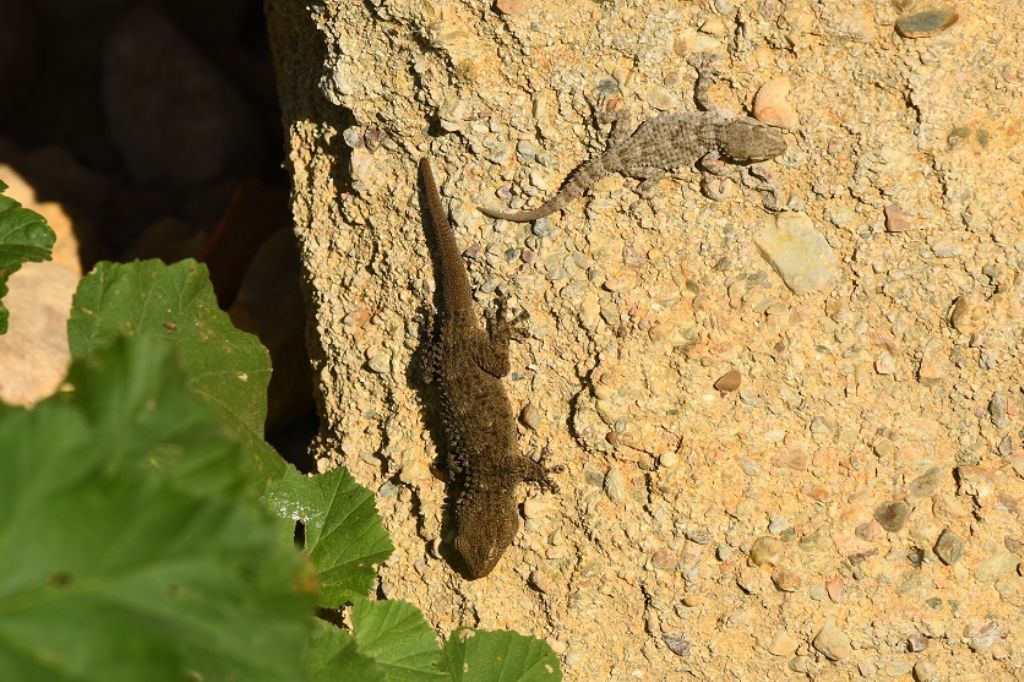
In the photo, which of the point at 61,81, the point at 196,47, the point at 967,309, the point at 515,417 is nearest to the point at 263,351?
the point at 515,417

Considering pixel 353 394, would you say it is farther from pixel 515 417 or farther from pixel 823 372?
pixel 823 372

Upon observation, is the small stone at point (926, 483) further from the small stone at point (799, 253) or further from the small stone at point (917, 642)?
the small stone at point (799, 253)

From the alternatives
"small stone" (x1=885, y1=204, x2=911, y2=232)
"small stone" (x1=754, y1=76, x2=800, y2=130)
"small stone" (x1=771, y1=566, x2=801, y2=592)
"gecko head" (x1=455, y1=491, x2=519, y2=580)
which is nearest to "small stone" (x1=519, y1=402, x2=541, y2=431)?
"gecko head" (x1=455, y1=491, x2=519, y2=580)

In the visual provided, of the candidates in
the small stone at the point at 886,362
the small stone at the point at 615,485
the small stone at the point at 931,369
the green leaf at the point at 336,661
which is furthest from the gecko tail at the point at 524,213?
the green leaf at the point at 336,661

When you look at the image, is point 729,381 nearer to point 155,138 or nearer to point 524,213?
point 524,213

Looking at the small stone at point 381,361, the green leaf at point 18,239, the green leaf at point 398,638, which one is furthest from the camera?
the small stone at point 381,361

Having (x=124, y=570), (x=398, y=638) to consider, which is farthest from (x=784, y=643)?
(x=124, y=570)

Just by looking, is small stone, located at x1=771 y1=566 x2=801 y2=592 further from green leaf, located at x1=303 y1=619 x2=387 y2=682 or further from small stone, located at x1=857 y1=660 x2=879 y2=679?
green leaf, located at x1=303 y1=619 x2=387 y2=682
